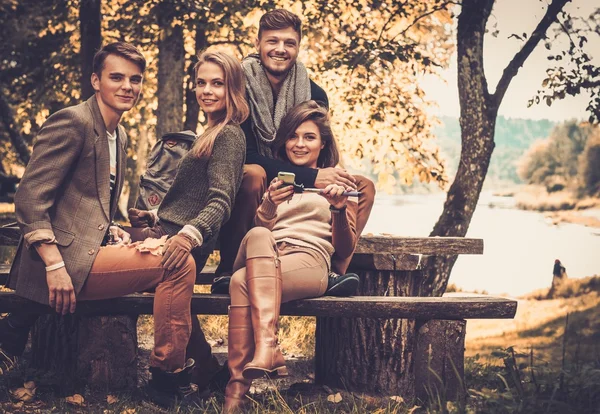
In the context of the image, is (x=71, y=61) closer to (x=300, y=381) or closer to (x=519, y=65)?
(x=519, y=65)

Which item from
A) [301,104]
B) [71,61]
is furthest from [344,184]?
[71,61]

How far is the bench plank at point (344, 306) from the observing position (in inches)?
153

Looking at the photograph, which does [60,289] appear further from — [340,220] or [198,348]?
[340,220]

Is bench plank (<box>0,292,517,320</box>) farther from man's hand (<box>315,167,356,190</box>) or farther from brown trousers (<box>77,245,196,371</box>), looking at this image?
man's hand (<box>315,167,356,190</box>)

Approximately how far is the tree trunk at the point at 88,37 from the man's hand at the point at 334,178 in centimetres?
554

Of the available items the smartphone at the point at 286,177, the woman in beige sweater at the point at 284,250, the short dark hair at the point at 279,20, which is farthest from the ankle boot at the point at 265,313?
the short dark hair at the point at 279,20

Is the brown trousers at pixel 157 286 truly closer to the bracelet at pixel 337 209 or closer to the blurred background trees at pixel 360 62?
the bracelet at pixel 337 209

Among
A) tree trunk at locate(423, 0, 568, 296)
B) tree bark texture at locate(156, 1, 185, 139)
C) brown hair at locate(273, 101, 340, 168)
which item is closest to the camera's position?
brown hair at locate(273, 101, 340, 168)

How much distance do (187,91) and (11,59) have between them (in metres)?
4.95

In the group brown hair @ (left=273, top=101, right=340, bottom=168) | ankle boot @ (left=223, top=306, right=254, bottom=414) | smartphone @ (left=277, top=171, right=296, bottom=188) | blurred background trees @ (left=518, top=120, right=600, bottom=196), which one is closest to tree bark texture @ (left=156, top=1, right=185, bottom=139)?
brown hair @ (left=273, top=101, right=340, bottom=168)

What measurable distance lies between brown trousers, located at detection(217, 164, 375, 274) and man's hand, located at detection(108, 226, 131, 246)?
550mm

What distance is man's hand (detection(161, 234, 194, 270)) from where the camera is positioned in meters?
3.59

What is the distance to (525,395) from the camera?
10.7 feet

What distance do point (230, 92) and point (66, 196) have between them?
105cm
